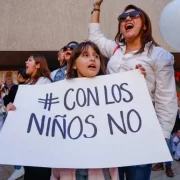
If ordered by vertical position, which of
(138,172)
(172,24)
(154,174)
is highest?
(172,24)

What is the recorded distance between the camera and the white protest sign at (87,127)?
4.79 feet

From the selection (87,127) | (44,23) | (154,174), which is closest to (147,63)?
(87,127)

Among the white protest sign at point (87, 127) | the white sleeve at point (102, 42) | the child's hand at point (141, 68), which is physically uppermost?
the white sleeve at point (102, 42)

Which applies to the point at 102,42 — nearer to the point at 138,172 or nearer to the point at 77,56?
the point at 77,56

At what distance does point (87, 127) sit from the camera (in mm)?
1549

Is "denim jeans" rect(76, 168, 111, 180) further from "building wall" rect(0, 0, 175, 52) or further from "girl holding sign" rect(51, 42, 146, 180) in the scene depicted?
"building wall" rect(0, 0, 175, 52)

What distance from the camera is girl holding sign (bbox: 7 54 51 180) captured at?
2.20 m

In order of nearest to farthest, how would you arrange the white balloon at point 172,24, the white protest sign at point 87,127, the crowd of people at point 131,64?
1. the white protest sign at point 87,127
2. the crowd of people at point 131,64
3. the white balloon at point 172,24

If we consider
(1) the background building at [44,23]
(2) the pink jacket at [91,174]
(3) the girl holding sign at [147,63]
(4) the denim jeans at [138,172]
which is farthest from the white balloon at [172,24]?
(1) the background building at [44,23]

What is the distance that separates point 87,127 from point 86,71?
33 centimetres

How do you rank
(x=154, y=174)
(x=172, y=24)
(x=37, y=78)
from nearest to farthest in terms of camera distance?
(x=172, y=24), (x=37, y=78), (x=154, y=174)

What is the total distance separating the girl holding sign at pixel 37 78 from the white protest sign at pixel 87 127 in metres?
0.59

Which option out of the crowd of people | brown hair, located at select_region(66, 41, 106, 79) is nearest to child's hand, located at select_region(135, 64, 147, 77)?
the crowd of people

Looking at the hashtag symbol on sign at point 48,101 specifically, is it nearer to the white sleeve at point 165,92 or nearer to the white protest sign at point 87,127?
the white protest sign at point 87,127
